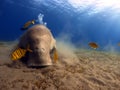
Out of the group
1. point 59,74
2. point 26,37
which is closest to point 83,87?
point 59,74

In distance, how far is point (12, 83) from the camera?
603 cm

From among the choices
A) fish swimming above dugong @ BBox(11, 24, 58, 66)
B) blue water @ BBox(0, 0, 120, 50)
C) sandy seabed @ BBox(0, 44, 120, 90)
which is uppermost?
blue water @ BBox(0, 0, 120, 50)

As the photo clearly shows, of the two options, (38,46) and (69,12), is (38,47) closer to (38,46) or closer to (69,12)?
(38,46)

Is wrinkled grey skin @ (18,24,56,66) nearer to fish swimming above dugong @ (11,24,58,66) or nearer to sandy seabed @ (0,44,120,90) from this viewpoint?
fish swimming above dugong @ (11,24,58,66)

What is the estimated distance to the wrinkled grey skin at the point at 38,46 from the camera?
7.53 m

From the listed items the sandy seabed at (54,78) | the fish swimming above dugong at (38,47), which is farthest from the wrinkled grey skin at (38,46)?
the sandy seabed at (54,78)

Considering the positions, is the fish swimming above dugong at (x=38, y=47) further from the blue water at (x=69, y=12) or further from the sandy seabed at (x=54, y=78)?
the blue water at (x=69, y=12)

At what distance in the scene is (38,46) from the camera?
7930mm

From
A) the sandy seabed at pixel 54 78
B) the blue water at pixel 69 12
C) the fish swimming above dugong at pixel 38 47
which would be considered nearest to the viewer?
the sandy seabed at pixel 54 78

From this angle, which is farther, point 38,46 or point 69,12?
point 69,12

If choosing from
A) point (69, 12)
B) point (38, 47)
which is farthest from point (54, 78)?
point (69, 12)

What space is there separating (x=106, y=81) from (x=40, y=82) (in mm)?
2800

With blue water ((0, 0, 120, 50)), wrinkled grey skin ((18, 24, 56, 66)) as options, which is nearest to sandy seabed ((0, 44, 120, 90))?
wrinkled grey skin ((18, 24, 56, 66))

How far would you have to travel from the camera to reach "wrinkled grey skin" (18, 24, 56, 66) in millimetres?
7527
